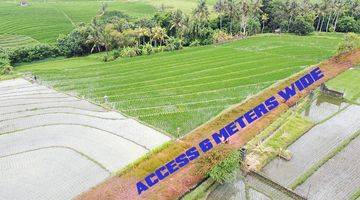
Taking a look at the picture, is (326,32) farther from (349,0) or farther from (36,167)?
(36,167)

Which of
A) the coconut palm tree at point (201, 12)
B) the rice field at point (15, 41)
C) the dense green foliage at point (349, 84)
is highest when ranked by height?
the coconut palm tree at point (201, 12)

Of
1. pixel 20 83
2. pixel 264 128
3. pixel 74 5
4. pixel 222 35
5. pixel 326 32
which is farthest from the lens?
pixel 74 5

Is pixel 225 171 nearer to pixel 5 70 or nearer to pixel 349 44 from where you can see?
pixel 349 44

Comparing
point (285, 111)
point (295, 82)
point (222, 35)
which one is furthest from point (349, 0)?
point (285, 111)

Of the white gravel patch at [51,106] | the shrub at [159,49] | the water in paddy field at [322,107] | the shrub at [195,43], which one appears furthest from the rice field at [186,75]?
the water in paddy field at [322,107]

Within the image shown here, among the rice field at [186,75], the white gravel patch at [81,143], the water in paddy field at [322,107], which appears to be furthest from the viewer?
the rice field at [186,75]

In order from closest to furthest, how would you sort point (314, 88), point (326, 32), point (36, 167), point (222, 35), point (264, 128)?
point (36, 167)
point (264, 128)
point (314, 88)
point (222, 35)
point (326, 32)

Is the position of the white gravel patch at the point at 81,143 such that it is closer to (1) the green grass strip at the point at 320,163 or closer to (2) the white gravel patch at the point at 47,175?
(2) the white gravel patch at the point at 47,175
